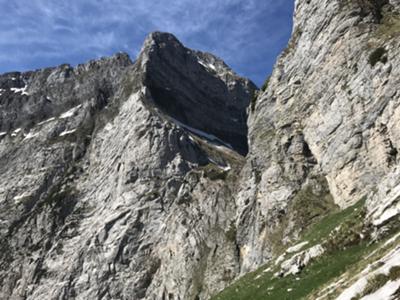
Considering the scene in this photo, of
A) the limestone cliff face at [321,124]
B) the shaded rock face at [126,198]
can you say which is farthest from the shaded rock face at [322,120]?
the shaded rock face at [126,198]

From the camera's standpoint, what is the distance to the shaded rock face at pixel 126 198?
97.9m

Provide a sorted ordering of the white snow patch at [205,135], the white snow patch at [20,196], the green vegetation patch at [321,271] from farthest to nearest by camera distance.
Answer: the white snow patch at [205,135]
the white snow patch at [20,196]
the green vegetation patch at [321,271]

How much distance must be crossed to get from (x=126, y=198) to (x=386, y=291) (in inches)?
4751

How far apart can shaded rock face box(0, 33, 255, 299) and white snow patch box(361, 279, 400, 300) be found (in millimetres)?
63022

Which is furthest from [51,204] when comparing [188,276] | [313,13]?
[313,13]

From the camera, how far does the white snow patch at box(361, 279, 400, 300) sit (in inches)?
505

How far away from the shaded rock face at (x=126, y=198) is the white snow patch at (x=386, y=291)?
63.0 metres

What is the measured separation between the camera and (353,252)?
2894 centimetres

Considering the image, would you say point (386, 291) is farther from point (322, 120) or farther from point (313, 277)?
point (322, 120)

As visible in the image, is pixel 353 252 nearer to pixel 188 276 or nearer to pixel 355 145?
pixel 355 145

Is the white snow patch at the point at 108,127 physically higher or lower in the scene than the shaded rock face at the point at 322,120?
higher

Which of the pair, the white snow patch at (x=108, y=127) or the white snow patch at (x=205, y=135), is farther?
the white snow patch at (x=205, y=135)

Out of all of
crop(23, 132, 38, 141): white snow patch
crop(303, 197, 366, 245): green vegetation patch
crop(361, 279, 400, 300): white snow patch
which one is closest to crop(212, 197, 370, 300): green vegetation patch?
crop(303, 197, 366, 245): green vegetation patch

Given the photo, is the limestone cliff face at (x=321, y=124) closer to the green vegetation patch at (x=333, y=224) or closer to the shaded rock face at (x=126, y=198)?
the green vegetation patch at (x=333, y=224)
